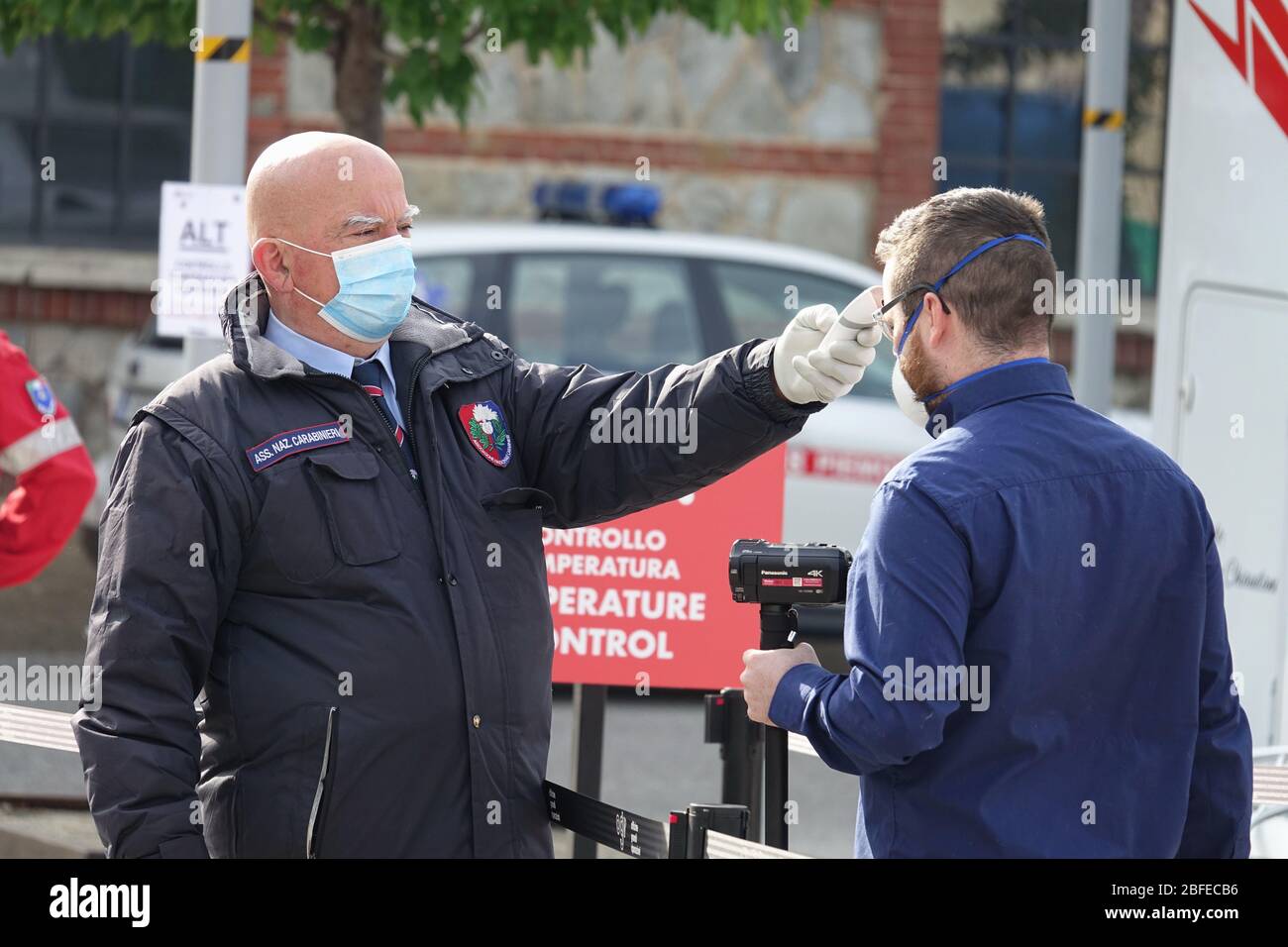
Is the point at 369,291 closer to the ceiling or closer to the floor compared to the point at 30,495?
closer to the ceiling

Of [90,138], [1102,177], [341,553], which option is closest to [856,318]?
[341,553]

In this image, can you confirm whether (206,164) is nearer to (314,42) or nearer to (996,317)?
(314,42)

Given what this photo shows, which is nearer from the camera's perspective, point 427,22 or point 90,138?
point 427,22

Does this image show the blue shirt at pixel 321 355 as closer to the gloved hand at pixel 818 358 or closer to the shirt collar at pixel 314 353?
the shirt collar at pixel 314 353

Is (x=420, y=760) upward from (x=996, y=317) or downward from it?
downward

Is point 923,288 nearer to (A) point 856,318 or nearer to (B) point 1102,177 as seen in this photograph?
(A) point 856,318

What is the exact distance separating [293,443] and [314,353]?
0.28m

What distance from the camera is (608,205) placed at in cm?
870

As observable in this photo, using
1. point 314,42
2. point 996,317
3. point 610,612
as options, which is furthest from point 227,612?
point 314,42

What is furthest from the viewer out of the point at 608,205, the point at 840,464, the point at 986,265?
the point at 608,205

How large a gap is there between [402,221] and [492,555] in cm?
61

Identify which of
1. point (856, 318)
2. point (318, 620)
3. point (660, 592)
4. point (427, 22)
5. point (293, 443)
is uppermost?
point (427, 22)
